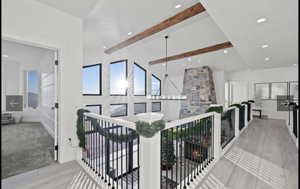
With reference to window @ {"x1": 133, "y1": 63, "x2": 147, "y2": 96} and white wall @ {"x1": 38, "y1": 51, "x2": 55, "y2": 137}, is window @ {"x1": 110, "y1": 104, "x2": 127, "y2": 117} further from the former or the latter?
white wall @ {"x1": 38, "y1": 51, "x2": 55, "y2": 137}

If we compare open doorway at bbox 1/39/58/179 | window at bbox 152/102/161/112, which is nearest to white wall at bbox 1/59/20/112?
open doorway at bbox 1/39/58/179

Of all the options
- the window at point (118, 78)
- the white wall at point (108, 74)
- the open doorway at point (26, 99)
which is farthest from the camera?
the window at point (118, 78)

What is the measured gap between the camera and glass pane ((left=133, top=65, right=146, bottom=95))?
861 centimetres

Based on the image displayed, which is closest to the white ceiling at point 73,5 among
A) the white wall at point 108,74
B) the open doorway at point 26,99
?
the open doorway at point 26,99

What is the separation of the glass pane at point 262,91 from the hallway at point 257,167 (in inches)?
188

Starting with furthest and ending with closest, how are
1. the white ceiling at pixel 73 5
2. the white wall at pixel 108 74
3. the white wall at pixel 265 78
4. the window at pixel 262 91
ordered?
the window at pixel 262 91
the white wall at pixel 265 78
the white wall at pixel 108 74
the white ceiling at pixel 73 5

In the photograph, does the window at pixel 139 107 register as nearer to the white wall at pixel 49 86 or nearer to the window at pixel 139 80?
the window at pixel 139 80

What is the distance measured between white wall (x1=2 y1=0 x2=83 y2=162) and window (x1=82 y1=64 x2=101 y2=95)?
3.69m

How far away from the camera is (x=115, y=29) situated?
180 inches

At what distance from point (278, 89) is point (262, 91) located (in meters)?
0.67

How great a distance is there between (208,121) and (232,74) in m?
7.13

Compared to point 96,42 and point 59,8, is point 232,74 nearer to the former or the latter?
point 96,42

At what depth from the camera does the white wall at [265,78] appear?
718 cm

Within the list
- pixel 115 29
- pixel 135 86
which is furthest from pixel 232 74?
pixel 115 29
